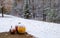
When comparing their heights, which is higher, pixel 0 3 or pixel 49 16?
pixel 0 3

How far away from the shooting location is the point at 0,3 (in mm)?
8984

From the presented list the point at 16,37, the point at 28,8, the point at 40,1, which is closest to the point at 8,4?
the point at 28,8

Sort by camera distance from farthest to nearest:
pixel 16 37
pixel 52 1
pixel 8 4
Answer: pixel 8 4, pixel 52 1, pixel 16 37

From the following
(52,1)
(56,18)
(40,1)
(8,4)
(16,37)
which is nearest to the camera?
(16,37)

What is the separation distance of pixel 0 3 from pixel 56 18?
359 cm

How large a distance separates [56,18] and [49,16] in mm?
487

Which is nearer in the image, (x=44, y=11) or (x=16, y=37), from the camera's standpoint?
(x=16, y=37)

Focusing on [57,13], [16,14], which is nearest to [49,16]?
[57,13]

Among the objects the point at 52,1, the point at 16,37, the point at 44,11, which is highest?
the point at 52,1

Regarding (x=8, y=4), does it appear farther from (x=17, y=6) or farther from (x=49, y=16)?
(x=49, y=16)

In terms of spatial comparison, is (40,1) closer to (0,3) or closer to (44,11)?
(44,11)

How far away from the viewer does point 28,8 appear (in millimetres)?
8953

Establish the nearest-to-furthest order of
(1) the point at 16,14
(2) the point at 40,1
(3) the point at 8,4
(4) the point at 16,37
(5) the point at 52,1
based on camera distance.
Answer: (4) the point at 16,37 < (5) the point at 52,1 < (2) the point at 40,1 < (3) the point at 8,4 < (1) the point at 16,14

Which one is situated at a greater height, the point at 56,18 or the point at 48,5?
the point at 48,5
